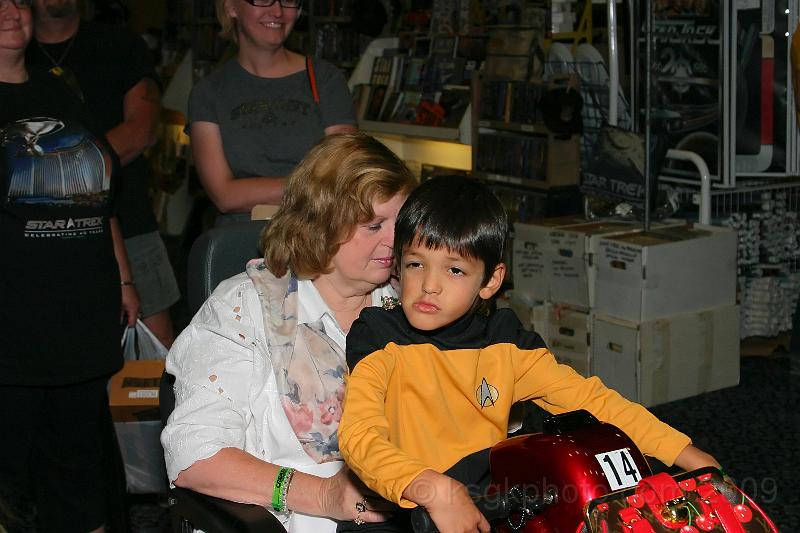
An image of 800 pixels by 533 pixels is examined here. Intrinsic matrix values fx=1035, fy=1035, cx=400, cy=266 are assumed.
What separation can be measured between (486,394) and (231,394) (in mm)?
452

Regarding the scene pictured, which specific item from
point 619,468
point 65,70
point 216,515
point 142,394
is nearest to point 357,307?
point 216,515

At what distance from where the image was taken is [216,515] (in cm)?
170

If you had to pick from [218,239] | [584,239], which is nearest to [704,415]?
[584,239]

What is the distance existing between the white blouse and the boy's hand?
51cm

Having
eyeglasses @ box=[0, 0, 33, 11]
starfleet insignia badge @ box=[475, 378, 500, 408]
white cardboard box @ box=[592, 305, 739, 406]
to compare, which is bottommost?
white cardboard box @ box=[592, 305, 739, 406]

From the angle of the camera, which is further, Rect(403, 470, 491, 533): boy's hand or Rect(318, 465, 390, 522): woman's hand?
Rect(318, 465, 390, 522): woman's hand

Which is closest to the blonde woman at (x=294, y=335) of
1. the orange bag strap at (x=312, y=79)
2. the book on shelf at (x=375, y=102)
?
the orange bag strap at (x=312, y=79)

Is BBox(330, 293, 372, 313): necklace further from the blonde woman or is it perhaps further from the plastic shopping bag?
the plastic shopping bag

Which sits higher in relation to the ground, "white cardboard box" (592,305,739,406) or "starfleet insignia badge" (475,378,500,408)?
"starfleet insignia badge" (475,378,500,408)

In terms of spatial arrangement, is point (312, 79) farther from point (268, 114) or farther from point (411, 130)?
point (411, 130)

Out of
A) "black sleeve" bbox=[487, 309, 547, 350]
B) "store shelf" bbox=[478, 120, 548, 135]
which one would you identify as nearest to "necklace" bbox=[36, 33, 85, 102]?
"black sleeve" bbox=[487, 309, 547, 350]

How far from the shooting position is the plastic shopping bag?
3057 mm

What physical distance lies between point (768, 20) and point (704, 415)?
181cm

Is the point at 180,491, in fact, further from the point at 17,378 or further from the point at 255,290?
the point at 17,378
